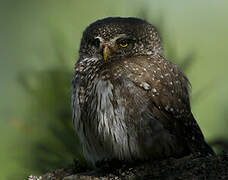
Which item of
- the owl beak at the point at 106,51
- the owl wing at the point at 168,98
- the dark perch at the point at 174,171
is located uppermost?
the owl beak at the point at 106,51

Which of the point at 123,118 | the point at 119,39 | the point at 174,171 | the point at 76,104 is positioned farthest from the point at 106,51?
the point at 174,171

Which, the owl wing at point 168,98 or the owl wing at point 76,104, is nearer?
the owl wing at point 168,98

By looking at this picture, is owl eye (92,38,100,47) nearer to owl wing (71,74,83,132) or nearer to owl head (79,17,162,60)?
owl head (79,17,162,60)

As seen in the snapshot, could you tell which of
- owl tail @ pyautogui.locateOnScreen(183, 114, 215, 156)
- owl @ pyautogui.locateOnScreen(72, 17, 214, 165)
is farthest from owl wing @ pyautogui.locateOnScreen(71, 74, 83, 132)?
owl tail @ pyautogui.locateOnScreen(183, 114, 215, 156)

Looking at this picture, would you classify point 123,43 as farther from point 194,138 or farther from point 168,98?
point 194,138

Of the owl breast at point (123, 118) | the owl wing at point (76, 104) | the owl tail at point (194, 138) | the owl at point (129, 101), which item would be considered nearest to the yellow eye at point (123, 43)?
the owl at point (129, 101)

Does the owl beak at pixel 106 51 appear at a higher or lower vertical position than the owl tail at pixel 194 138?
higher

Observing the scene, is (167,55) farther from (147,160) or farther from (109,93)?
(147,160)

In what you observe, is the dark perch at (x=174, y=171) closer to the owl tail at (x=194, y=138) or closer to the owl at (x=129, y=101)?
the owl at (x=129, y=101)
